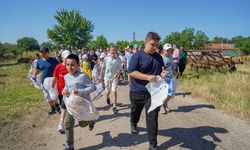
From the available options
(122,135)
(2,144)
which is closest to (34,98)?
(2,144)

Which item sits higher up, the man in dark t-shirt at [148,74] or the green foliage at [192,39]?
the green foliage at [192,39]

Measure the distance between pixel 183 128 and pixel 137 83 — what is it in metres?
1.78

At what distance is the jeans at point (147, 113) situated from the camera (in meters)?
4.25

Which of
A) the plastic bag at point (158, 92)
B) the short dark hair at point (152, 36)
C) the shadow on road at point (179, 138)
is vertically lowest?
the shadow on road at point (179, 138)

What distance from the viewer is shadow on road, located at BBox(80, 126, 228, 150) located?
4.71 meters

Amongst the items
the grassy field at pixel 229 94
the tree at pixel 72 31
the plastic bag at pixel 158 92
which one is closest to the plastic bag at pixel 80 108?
the plastic bag at pixel 158 92

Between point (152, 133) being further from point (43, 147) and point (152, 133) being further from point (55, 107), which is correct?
point (55, 107)

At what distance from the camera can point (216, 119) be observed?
6.34 m

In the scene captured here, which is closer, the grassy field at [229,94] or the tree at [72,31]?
the grassy field at [229,94]

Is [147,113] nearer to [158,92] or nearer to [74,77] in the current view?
[158,92]

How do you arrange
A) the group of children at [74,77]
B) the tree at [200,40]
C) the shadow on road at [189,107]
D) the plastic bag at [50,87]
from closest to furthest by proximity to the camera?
the group of children at [74,77]
the plastic bag at [50,87]
the shadow on road at [189,107]
the tree at [200,40]

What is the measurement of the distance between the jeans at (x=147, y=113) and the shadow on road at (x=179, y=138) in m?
0.40

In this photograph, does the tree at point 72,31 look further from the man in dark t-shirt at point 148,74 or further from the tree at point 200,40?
the man in dark t-shirt at point 148,74

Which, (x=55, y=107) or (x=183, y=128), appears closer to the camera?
(x=183, y=128)
